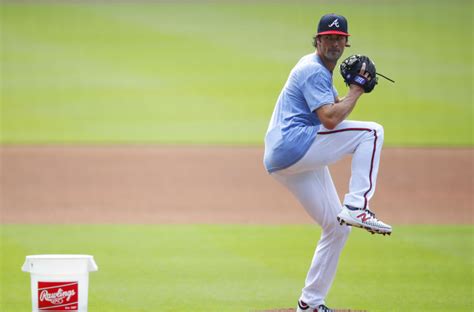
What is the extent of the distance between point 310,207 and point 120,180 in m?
8.41

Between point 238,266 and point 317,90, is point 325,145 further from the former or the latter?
point 238,266

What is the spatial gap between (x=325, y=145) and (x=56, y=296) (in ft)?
7.06

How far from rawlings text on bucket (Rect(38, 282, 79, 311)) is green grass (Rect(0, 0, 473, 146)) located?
12.5m

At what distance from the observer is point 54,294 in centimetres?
644

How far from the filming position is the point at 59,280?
6461mm

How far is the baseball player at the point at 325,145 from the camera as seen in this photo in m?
6.46

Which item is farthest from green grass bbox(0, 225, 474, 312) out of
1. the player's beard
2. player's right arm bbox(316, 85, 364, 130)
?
the player's beard

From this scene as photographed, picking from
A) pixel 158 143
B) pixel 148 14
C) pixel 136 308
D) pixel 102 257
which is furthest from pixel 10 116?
pixel 136 308

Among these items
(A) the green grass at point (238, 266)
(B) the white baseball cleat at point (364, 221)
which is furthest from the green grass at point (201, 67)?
(B) the white baseball cleat at point (364, 221)

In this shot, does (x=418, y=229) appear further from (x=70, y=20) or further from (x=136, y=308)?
(x=70, y=20)

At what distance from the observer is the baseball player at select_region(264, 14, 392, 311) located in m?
6.46

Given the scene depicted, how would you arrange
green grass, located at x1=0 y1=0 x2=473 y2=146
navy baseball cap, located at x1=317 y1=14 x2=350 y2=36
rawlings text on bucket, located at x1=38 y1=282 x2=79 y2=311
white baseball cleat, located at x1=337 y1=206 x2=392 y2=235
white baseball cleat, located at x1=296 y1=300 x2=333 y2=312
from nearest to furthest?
1. white baseball cleat, located at x1=337 y1=206 x2=392 y2=235
2. rawlings text on bucket, located at x1=38 y1=282 x2=79 y2=311
3. navy baseball cap, located at x1=317 y1=14 x2=350 y2=36
4. white baseball cleat, located at x1=296 y1=300 x2=333 y2=312
5. green grass, located at x1=0 y1=0 x2=473 y2=146

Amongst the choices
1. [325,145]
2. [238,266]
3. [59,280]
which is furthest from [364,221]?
[238,266]

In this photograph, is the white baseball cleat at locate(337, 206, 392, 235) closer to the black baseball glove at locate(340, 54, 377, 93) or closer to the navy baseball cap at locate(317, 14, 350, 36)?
the black baseball glove at locate(340, 54, 377, 93)
